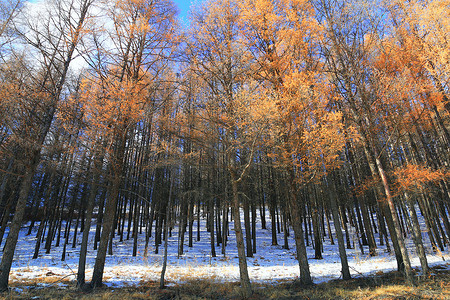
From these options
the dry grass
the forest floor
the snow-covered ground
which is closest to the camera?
the dry grass

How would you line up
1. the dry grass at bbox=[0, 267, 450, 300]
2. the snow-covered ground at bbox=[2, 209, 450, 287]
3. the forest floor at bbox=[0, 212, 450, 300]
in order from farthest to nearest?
the snow-covered ground at bbox=[2, 209, 450, 287], the forest floor at bbox=[0, 212, 450, 300], the dry grass at bbox=[0, 267, 450, 300]

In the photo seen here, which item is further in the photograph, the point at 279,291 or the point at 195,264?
the point at 195,264

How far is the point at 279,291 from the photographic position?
675cm

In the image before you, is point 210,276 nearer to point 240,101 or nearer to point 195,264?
point 195,264

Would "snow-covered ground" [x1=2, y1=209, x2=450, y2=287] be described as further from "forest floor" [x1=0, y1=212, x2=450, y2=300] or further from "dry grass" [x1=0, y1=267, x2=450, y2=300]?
"dry grass" [x1=0, y1=267, x2=450, y2=300]

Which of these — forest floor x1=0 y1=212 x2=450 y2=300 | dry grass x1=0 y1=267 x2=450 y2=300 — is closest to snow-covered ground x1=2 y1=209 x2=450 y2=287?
forest floor x1=0 y1=212 x2=450 y2=300

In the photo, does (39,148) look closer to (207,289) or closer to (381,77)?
(207,289)

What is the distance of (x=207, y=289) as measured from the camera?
7.47m

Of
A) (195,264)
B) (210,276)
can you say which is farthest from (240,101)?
(195,264)

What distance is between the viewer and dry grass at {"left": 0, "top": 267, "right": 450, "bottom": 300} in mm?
5621

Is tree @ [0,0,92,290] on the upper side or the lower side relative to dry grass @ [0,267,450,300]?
upper

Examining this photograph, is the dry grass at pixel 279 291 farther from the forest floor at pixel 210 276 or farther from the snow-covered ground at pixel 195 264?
the snow-covered ground at pixel 195 264

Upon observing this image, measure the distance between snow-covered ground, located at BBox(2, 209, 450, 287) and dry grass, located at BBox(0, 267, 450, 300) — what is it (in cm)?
76

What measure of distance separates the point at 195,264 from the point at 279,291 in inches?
257
